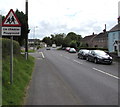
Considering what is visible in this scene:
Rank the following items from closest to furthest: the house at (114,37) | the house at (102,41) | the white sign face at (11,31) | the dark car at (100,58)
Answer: the white sign face at (11,31) → the dark car at (100,58) → the house at (114,37) → the house at (102,41)

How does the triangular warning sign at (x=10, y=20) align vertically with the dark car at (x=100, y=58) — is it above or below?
above

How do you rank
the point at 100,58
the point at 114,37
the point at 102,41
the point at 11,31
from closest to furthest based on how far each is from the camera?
the point at 11,31 < the point at 100,58 < the point at 114,37 < the point at 102,41

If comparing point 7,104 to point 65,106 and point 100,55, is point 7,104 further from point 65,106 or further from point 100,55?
point 100,55

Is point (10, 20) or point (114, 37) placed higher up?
point (114, 37)

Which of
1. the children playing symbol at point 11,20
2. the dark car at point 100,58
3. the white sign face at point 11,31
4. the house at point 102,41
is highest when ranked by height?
the house at point 102,41

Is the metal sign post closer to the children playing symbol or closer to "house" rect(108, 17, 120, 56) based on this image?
the children playing symbol

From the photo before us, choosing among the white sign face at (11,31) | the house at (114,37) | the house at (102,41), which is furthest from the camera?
the house at (102,41)

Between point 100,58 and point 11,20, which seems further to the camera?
point 100,58

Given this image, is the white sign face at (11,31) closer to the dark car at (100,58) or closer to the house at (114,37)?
the dark car at (100,58)

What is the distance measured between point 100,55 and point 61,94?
14.7 meters

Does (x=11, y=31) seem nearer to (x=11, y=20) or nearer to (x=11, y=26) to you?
(x=11, y=26)

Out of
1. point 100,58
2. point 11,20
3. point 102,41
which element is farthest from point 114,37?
point 11,20

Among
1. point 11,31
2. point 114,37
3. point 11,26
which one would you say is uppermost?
point 114,37

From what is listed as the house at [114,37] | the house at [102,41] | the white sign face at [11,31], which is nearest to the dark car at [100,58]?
the white sign face at [11,31]
